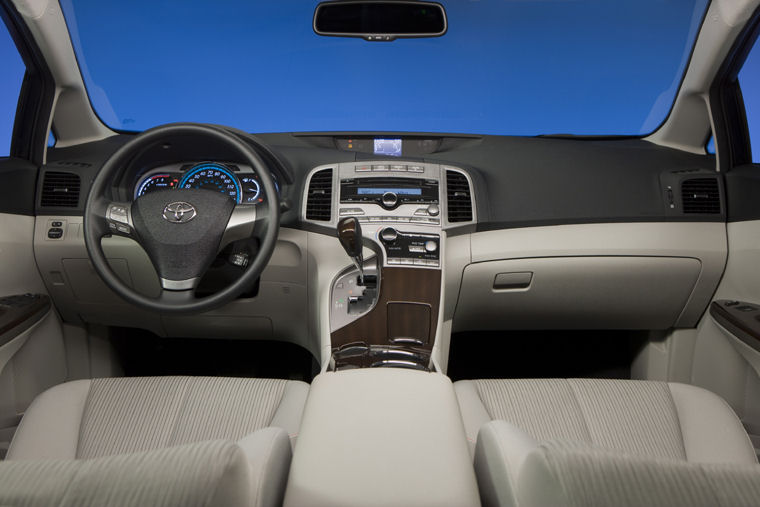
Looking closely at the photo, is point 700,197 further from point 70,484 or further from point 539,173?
point 70,484

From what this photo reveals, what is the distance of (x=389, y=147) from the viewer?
2430 mm

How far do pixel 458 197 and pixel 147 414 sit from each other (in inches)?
49.6

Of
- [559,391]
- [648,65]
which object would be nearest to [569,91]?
[648,65]

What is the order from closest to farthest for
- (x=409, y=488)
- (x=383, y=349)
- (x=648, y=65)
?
(x=409, y=488)
(x=383, y=349)
(x=648, y=65)

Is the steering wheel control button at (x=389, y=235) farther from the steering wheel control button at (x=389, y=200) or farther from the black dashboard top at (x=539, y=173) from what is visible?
the black dashboard top at (x=539, y=173)

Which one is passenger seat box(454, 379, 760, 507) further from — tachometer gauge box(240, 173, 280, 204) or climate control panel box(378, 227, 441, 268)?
tachometer gauge box(240, 173, 280, 204)

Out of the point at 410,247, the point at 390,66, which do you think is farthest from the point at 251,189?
the point at 390,66

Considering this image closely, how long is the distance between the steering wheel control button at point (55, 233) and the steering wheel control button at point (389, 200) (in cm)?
125

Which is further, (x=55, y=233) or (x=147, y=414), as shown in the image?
(x=55, y=233)

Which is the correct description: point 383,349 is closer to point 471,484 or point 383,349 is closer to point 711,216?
point 471,484

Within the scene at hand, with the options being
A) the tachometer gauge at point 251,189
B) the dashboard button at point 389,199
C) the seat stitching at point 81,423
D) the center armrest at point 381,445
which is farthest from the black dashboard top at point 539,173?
the center armrest at point 381,445

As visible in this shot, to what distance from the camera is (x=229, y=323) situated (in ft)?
7.59

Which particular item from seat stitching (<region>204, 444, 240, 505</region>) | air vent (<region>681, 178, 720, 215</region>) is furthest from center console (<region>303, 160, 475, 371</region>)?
seat stitching (<region>204, 444, 240, 505</region>)

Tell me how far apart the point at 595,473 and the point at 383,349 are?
47.5 inches
